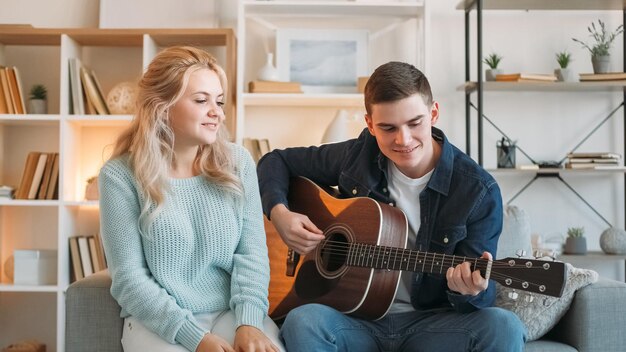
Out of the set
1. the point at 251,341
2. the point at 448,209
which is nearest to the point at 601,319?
the point at 448,209

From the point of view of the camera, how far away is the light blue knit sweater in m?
1.85

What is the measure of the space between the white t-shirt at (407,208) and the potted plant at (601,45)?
1793mm

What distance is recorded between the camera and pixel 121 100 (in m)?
3.59

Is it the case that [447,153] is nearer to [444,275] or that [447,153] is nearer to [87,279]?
[444,275]

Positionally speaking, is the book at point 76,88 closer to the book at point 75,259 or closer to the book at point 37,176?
the book at point 37,176

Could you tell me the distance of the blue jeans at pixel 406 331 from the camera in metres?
1.85

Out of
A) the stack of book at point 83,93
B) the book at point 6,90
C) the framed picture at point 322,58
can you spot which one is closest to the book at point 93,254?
the stack of book at point 83,93

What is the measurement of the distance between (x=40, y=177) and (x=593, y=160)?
7.97ft

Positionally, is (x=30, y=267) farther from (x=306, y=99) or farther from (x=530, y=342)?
(x=530, y=342)

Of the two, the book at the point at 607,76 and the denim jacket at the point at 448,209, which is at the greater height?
the book at the point at 607,76

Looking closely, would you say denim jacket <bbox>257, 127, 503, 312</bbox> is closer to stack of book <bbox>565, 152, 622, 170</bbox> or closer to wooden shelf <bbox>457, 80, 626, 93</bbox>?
wooden shelf <bbox>457, 80, 626, 93</bbox>

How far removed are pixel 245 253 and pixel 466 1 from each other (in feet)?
6.81

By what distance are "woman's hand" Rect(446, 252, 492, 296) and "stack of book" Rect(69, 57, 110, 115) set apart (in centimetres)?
224

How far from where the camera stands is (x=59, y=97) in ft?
12.6
